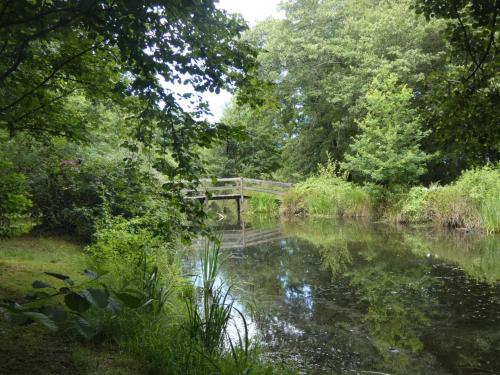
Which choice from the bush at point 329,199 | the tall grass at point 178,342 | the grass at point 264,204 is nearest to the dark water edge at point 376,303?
the tall grass at point 178,342

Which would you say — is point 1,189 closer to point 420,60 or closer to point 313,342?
point 313,342

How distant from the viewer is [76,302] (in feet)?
3.46

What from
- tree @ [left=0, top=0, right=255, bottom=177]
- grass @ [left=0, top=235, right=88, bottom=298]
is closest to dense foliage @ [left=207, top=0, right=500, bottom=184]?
grass @ [left=0, top=235, right=88, bottom=298]

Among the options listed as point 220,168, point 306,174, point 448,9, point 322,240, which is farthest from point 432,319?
point 220,168

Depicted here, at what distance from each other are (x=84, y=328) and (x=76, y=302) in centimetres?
7

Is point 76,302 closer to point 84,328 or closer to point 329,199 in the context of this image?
point 84,328

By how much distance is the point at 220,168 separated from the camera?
79.2 ft

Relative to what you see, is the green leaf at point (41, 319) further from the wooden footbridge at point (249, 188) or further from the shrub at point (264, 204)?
the shrub at point (264, 204)

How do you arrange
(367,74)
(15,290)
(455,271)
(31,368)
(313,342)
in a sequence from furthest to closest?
(367,74), (455,271), (313,342), (15,290), (31,368)

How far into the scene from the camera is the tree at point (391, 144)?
44.1 ft

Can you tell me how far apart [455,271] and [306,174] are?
48.8ft

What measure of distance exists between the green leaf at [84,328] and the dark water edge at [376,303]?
260 cm

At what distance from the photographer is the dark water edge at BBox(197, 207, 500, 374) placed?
349 cm

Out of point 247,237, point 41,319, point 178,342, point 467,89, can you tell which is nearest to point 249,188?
point 247,237
